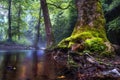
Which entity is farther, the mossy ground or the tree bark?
the tree bark

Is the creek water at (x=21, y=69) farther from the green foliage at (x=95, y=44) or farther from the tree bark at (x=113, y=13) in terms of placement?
the tree bark at (x=113, y=13)

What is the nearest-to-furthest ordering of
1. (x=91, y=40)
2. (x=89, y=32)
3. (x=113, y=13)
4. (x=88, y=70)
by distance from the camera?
(x=88, y=70)
(x=91, y=40)
(x=89, y=32)
(x=113, y=13)

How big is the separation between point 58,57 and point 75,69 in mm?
2242

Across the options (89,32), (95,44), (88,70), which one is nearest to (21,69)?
(88,70)

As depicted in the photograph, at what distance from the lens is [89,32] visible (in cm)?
762

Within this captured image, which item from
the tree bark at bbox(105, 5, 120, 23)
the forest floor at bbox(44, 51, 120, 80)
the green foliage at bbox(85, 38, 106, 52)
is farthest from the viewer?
the tree bark at bbox(105, 5, 120, 23)

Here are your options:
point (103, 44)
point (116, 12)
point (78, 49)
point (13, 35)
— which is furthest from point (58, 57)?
point (13, 35)

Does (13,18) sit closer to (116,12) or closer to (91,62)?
(116,12)

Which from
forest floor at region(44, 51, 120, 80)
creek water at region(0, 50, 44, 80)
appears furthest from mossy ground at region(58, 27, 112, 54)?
creek water at region(0, 50, 44, 80)

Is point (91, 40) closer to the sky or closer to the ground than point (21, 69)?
closer to the sky

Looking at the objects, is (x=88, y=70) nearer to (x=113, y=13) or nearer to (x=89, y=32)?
(x=89, y=32)

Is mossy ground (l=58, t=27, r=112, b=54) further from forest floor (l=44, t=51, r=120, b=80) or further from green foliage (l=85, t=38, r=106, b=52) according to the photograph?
forest floor (l=44, t=51, r=120, b=80)

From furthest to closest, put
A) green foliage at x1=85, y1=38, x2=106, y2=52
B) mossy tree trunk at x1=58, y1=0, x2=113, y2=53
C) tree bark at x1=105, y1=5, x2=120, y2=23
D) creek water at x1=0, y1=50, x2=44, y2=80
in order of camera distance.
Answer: tree bark at x1=105, y1=5, x2=120, y2=23
mossy tree trunk at x1=58, y1=0, x2=113, y2=53
green foliage at x1=85, y1=38, x2=106, y2=52
creek water at x1=0, y1=50, x2=44, y2=80

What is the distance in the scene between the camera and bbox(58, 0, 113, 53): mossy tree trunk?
22.3 feet
